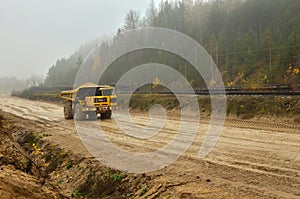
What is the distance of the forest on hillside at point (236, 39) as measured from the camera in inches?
1298

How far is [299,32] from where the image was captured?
3272 cm

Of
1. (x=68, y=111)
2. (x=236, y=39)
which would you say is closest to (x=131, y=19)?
(x=236, y=39)

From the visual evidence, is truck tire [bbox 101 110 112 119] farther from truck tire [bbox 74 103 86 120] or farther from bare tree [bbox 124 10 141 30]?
bare tree [bbox 124 10 141 30]

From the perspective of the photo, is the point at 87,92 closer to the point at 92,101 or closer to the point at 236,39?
the point at 92,101

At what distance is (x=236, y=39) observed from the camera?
45656mm

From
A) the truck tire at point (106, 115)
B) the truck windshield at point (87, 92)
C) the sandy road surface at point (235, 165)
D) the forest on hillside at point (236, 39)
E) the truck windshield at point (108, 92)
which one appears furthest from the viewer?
the forest on hillside at point (236, 39)

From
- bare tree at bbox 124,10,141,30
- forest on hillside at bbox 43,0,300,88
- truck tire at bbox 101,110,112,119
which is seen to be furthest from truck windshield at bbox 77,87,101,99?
bare tree at bbox 124,10,141,30

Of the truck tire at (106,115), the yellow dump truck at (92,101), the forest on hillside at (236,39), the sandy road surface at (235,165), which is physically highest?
the forest on hillside at (236,39)

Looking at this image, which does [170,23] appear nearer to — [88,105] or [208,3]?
[208,3]

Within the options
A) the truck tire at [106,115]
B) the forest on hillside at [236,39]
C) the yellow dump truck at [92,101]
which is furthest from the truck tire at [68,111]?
the forest on hillside at [236,39]

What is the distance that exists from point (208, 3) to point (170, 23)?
1299 centimetres

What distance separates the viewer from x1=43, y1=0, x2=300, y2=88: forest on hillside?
32969 mm

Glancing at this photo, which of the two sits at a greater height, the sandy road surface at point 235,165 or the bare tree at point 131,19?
the bare tree at point 131,19

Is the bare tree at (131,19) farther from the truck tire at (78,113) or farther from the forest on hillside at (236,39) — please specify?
the truck tire at (78,113)
